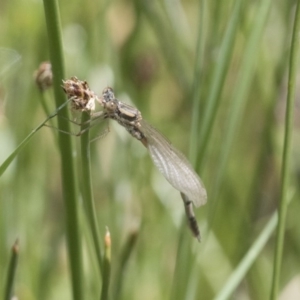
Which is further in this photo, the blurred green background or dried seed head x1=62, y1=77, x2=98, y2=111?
the blurred green background

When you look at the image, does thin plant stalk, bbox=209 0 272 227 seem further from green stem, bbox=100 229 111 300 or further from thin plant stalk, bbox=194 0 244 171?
green stem, bbox=100 229 111 300

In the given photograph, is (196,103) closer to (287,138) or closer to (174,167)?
(174,167)

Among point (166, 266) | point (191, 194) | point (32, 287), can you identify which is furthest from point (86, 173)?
point (166, 266)

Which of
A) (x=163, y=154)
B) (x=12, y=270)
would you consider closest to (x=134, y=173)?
(x=163, y=154)

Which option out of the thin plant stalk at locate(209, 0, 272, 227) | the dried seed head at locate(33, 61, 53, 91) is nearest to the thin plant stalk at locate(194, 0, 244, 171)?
the thin plant stalk at locate(209, 0, 272, 227)

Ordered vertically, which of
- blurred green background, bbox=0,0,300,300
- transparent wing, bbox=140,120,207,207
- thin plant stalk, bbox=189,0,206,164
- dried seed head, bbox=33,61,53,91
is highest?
dried seed head, bbox=33,61,53,91

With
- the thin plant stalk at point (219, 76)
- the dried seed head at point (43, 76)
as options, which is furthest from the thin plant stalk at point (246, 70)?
the dried seed head at point (43, 76)

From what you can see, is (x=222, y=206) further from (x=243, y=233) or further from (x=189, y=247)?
(x=189, y=247)
